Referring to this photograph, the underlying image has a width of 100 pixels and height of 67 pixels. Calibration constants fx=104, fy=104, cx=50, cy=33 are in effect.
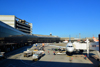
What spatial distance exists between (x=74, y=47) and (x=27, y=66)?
21.7 m

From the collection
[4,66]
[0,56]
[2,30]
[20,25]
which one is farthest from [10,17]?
[4,66]

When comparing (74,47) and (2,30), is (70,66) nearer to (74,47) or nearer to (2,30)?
(74,47)

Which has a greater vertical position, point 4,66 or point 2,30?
point 2,30

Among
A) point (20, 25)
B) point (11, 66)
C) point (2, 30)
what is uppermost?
point (20, 25)

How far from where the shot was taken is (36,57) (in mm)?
33375

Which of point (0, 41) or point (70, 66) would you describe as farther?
point (0, 41)

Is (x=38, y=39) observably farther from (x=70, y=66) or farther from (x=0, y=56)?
(x=70, y=66)

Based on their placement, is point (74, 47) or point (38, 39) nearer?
point (74, 47)

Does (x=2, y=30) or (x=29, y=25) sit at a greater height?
(x=29, y=25)

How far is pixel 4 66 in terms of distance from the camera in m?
26.1

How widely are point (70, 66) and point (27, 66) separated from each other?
35.3ft

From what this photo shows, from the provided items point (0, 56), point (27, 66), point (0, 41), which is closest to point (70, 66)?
point (27, 66)

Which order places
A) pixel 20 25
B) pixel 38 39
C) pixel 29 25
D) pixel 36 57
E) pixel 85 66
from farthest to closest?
pixel 29 25 → pixel 20 25 → pixel 38 39 → pixel 36 57 → pixel 85 66

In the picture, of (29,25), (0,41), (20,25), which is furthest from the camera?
(29,25)
